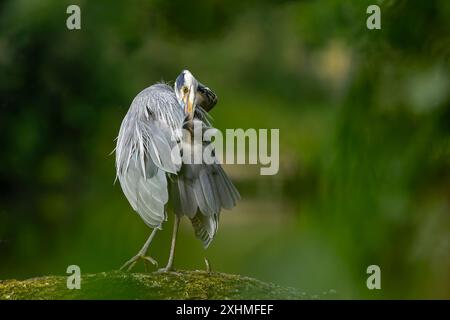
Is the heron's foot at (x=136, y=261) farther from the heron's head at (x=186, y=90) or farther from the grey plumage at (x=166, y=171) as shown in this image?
the heron's head at (x=186, y=90)

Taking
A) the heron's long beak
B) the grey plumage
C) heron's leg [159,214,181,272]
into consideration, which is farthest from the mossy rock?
the heron's long beak

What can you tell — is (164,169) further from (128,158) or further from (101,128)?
(101,128)

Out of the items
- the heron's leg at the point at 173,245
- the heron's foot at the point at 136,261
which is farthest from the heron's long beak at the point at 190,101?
the heron's foot at the point at 136,261

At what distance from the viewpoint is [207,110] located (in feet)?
6.86

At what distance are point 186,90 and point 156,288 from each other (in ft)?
1.83

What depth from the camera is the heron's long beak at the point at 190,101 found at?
1.99m

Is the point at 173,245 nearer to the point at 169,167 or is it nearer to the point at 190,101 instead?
the point at 169,167

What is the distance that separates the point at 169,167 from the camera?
74.3 inches

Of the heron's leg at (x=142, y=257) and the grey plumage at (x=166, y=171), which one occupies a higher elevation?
the grey plumage at (x=166, y=171)

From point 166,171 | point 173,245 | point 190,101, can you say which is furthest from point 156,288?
point 190,101

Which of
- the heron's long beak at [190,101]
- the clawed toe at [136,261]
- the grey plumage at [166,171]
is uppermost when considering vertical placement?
the heron's long beak at [190,101]

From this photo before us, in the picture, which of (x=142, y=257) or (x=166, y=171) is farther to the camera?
(x=142, y=257)

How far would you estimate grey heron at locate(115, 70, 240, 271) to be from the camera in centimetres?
190

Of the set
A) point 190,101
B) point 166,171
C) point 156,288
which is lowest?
point 156,288
